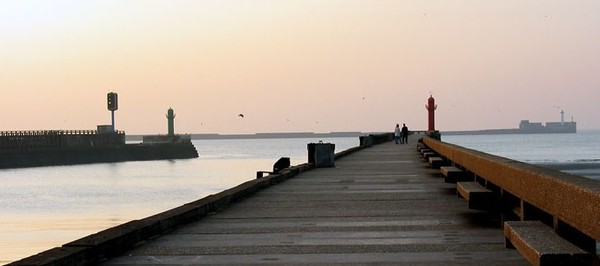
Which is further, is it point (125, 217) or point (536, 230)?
point (125, 217)

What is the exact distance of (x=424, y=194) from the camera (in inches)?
634

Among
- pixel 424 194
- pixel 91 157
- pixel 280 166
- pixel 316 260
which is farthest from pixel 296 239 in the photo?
pixel 91 157

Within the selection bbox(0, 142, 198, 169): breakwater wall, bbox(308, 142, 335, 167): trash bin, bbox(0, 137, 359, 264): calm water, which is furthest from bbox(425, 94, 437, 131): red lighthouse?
bbox(308, 142, 335, 167): trash bin

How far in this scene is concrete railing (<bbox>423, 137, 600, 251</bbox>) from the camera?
566 cm

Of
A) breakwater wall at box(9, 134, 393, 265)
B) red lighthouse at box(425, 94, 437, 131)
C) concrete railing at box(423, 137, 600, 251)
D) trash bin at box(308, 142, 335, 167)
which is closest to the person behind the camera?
concrete railing at box(423, 137, 600, 251)

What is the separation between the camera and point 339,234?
10359 millimetres

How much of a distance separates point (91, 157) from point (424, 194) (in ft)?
437

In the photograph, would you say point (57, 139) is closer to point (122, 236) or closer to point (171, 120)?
point (171, 120)

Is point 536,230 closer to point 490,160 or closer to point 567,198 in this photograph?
point 567,198

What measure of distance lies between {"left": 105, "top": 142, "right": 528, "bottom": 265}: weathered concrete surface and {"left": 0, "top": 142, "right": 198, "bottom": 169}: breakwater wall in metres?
114

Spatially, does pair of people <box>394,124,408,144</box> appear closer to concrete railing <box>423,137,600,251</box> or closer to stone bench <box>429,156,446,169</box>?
stone bench <box>429,156,446,169</box>

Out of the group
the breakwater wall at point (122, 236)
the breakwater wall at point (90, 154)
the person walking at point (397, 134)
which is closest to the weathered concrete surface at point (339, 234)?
the breakwater wall at point (122, 236)

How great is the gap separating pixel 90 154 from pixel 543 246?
143 m

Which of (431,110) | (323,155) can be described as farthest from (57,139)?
(323,155)
